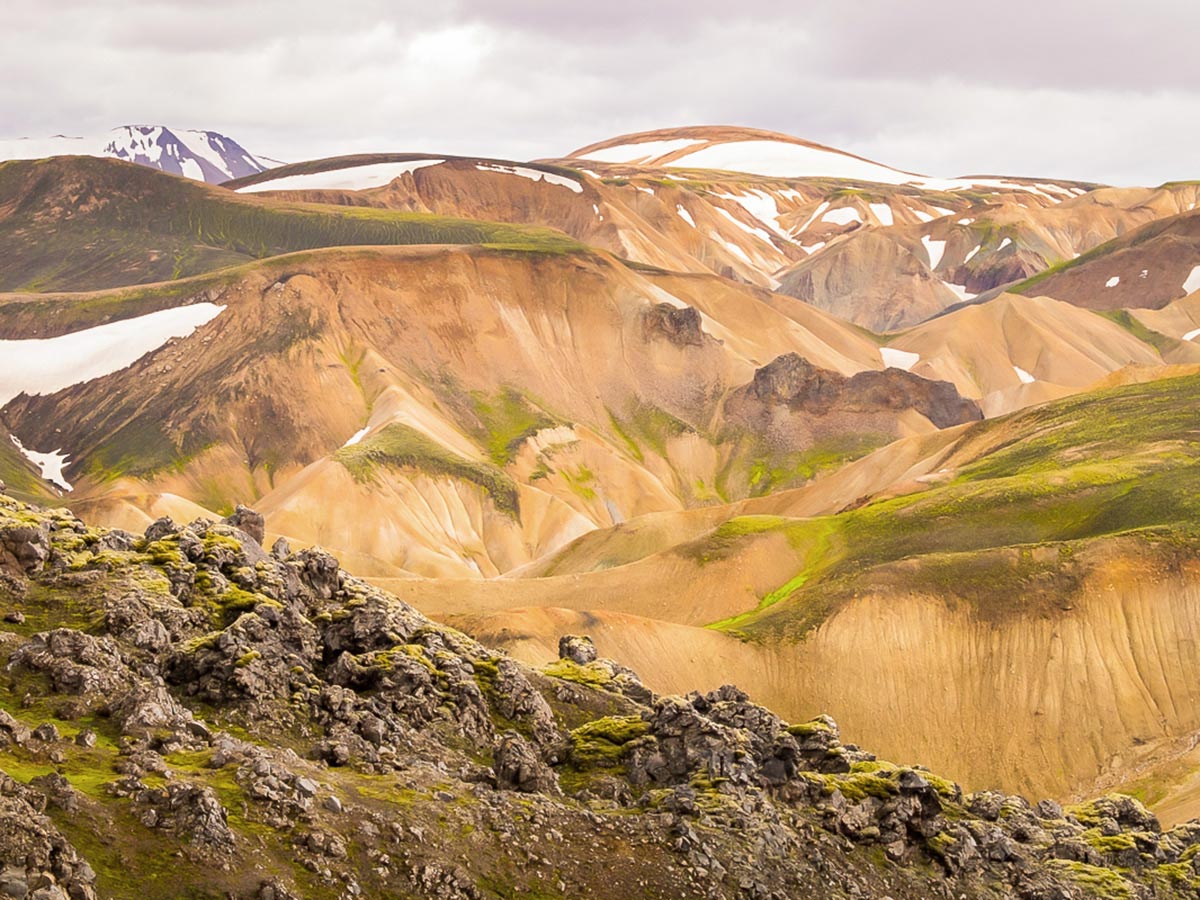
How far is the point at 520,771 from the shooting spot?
35.5m

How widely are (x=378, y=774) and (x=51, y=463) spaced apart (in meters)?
148

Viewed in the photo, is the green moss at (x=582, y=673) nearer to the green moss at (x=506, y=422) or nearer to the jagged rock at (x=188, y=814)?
the jagged rock at (x=188, y=814)

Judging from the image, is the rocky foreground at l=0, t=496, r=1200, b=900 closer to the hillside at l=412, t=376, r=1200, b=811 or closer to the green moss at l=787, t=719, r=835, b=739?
the green moss at l=787, t=719, r=835, b=739

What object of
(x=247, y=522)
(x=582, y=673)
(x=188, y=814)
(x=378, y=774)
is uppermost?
(x=247, y=522)

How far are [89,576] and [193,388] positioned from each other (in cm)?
14145

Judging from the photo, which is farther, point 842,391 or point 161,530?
point 842,391

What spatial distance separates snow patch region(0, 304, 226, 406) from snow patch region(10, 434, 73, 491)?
11328 millimetres

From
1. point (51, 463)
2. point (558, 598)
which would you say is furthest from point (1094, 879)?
point (51, 463)

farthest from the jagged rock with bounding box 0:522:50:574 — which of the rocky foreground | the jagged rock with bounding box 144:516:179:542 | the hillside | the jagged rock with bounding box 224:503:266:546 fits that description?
the hillside

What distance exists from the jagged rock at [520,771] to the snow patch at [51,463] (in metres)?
140

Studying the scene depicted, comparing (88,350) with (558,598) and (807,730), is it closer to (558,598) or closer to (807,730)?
(558,598)

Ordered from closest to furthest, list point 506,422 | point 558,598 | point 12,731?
point 12,731 → point 558,598 → point 506,422

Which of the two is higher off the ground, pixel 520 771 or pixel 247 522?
pixel 247 522

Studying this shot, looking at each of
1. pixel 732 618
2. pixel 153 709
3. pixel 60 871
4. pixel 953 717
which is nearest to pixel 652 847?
pixel 153 709
